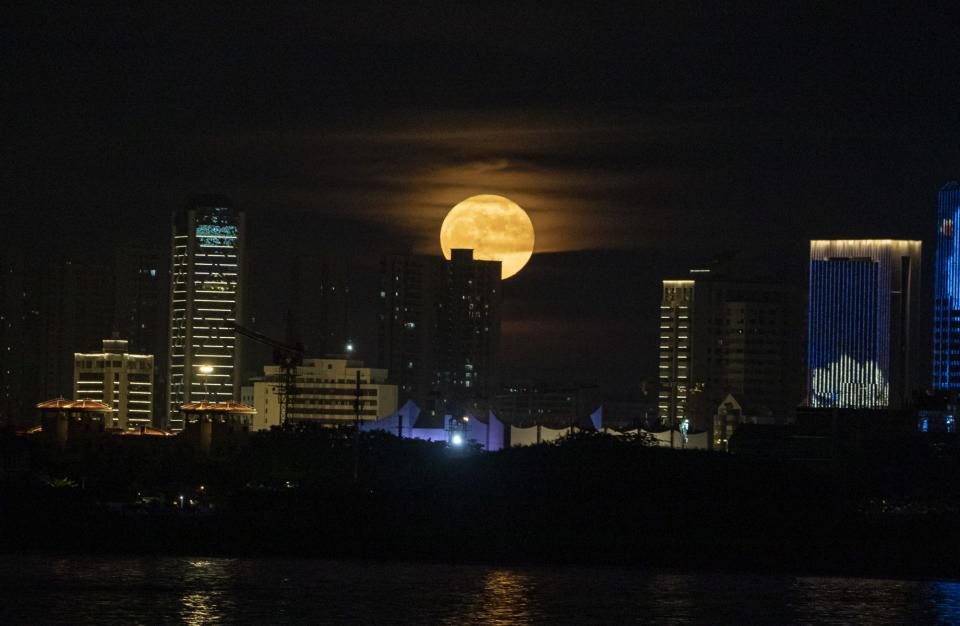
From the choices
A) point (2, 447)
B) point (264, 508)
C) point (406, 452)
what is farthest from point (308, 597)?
point (2, 447)

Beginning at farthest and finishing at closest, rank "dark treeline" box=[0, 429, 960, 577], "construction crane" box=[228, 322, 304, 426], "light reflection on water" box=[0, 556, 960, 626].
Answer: "construction crane" box=[228, 322, 304, 426]
"dark treeline" box=[0, 429, 960, 577]
"light reflection on water" box=[0, 556, 960, 626]

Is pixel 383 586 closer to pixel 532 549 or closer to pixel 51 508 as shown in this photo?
→ pixel 532 549

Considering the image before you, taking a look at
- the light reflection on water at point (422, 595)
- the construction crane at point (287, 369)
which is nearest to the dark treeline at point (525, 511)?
the light reflection on water at point (422, 595)

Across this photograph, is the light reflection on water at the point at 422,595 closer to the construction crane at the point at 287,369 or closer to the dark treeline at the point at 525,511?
the dark treeline at the point at 525,511

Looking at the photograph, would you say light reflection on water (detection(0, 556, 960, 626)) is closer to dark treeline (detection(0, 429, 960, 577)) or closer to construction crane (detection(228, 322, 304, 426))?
dark treeline (detection(0, 429, 960, 577))

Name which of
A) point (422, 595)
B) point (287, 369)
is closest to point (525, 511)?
point (422, 595)

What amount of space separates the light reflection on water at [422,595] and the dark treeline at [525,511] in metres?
3.81

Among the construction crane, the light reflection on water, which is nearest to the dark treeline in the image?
the light reflection on water

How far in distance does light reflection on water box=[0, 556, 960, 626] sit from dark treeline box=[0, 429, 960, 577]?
381 centimetres

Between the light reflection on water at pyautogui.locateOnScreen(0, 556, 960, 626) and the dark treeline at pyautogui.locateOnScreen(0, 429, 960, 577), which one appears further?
the dark treeline at pyautogui.locateOnScreen(0, 429, 960, 577)

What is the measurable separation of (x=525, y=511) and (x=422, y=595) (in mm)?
22498

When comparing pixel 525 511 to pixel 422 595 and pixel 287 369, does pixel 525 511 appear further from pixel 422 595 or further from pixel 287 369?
pixel 287 369

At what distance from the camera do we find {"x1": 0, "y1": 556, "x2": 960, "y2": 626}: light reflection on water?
207 feet

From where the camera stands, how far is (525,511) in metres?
91.8
